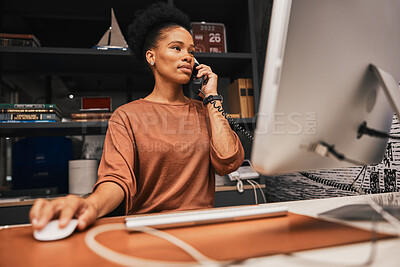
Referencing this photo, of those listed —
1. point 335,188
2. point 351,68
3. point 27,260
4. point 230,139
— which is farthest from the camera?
point 335,188

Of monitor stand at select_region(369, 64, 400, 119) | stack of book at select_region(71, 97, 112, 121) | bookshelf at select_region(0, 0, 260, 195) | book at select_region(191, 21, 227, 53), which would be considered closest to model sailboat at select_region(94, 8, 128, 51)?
bookshelf at select_region(0, 0, 260, 195)

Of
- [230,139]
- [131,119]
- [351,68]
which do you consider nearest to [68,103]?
[131,119]

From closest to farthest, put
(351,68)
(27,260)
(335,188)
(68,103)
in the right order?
(27,260) < (351,68) < (335,188) < (68,103)

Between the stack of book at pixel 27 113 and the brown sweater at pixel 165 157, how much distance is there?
771 mm

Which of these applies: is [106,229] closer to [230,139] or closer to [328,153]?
[328,153]

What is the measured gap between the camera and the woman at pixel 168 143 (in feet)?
3.01

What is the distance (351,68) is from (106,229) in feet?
1.65

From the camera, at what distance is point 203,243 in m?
0.35

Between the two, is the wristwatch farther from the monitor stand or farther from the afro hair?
the monitor stand

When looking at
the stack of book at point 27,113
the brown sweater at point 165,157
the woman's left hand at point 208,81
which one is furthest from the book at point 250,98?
the stack of book at point 27,113

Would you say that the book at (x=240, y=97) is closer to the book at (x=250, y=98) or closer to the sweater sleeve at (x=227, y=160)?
the book at (x=250, y=98)

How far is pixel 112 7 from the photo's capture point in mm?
1869

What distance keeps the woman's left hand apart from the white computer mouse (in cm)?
86

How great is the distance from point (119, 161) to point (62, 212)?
0.41m
